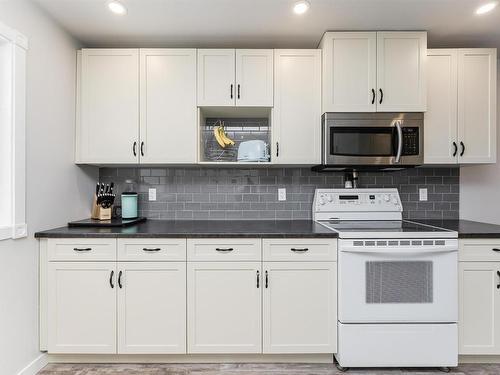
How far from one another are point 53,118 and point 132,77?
25.3 inches

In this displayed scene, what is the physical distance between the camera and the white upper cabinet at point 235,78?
99.0 inches

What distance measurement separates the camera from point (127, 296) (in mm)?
2131

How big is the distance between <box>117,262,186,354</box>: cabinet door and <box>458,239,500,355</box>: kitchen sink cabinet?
1.84 meters

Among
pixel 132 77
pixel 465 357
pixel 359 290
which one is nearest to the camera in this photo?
pixel 359 290

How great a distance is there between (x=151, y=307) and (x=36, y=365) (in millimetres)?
811

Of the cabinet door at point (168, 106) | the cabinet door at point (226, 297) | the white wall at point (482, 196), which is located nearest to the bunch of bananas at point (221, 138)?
the cabinet door at point (168, 106)

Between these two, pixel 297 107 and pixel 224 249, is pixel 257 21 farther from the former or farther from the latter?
pixel 224 249

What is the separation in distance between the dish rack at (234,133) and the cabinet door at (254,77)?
1.23 feet

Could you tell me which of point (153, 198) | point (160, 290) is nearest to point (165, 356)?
point (160, 290)

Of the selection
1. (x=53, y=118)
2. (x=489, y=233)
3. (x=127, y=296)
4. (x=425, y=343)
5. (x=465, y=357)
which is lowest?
(x=465, y=357)

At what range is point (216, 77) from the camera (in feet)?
8.26

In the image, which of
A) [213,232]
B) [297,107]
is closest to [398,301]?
[213,232]

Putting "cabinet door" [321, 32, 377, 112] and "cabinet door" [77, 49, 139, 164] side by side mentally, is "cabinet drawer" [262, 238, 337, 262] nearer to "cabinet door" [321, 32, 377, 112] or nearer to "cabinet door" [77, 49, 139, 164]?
"cabinet door" [321, 32, 377, 112]

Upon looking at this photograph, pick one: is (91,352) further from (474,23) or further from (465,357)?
(474,23)
